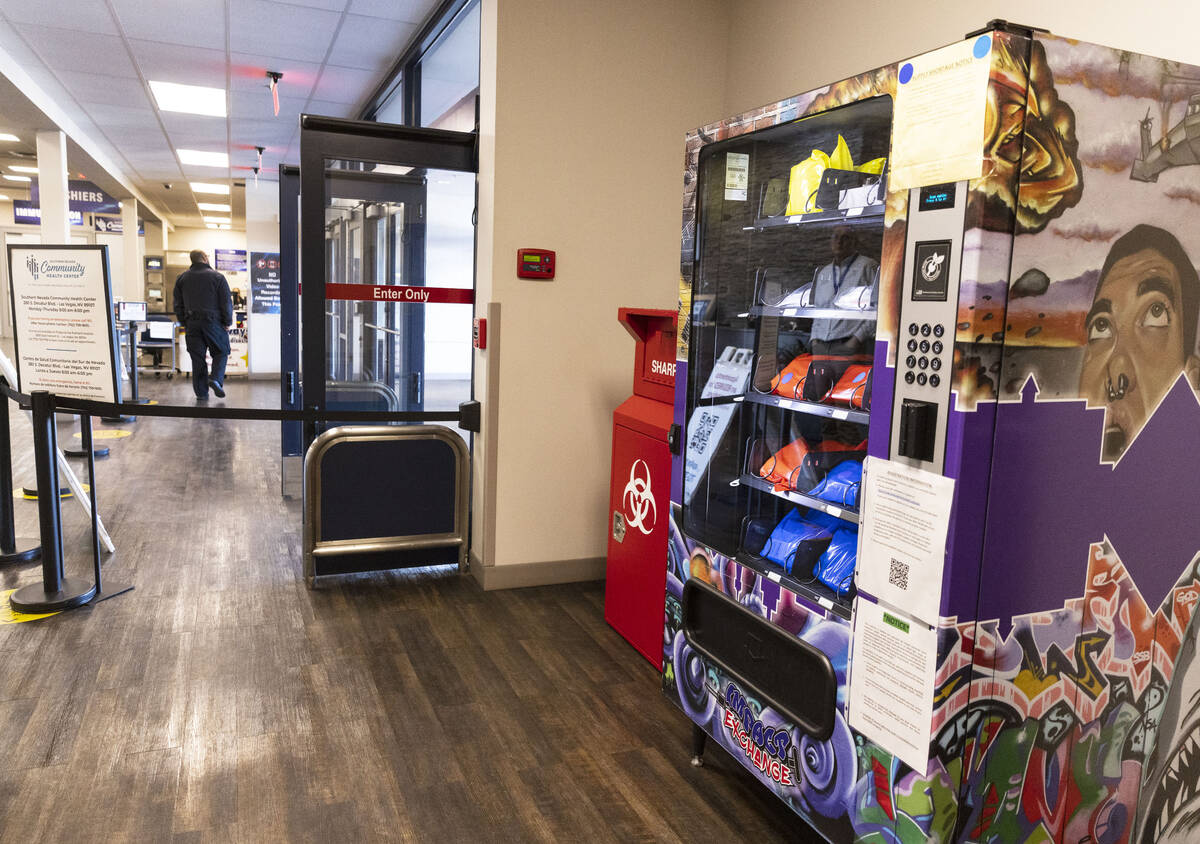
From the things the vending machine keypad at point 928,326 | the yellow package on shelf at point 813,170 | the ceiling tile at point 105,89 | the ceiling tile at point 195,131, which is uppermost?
the ceiling tile at point 105,89

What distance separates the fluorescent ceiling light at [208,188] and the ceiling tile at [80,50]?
22.7 ft

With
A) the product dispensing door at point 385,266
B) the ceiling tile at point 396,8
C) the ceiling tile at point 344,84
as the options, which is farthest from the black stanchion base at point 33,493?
the ceiling tile at point 344,84

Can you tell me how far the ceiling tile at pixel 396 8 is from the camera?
478 cm

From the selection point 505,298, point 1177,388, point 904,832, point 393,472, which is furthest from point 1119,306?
point 393,472

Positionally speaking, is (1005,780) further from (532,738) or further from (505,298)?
(505,298)

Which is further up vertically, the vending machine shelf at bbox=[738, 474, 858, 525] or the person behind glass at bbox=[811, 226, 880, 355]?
the person behind glass at bbox=[811, 226, 880, 355]

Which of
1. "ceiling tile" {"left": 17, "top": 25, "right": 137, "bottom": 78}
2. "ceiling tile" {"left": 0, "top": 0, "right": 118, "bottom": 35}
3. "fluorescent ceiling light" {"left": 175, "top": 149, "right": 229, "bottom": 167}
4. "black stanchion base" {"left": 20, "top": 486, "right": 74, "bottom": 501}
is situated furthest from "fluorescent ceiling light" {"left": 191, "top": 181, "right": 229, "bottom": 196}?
"black stanchion base" {"left": 20, "top": 486, "right": 74, "bottom": 501}

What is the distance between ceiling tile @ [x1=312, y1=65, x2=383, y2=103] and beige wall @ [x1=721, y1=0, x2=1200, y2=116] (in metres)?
3.53

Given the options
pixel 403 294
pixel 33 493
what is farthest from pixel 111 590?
pixel 33 493

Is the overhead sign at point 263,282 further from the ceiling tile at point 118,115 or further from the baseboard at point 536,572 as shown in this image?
the baseboard at point 536,572

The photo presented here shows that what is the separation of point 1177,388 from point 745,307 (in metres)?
1.08

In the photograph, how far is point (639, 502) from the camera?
313cm

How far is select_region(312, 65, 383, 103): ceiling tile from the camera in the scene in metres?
6.35

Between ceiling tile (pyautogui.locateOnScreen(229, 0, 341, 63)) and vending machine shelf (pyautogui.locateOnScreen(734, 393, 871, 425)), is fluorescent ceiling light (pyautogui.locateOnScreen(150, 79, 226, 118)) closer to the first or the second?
ceiling tile (pyautogui.locateOnScreen(229, 0, 341, 63))
